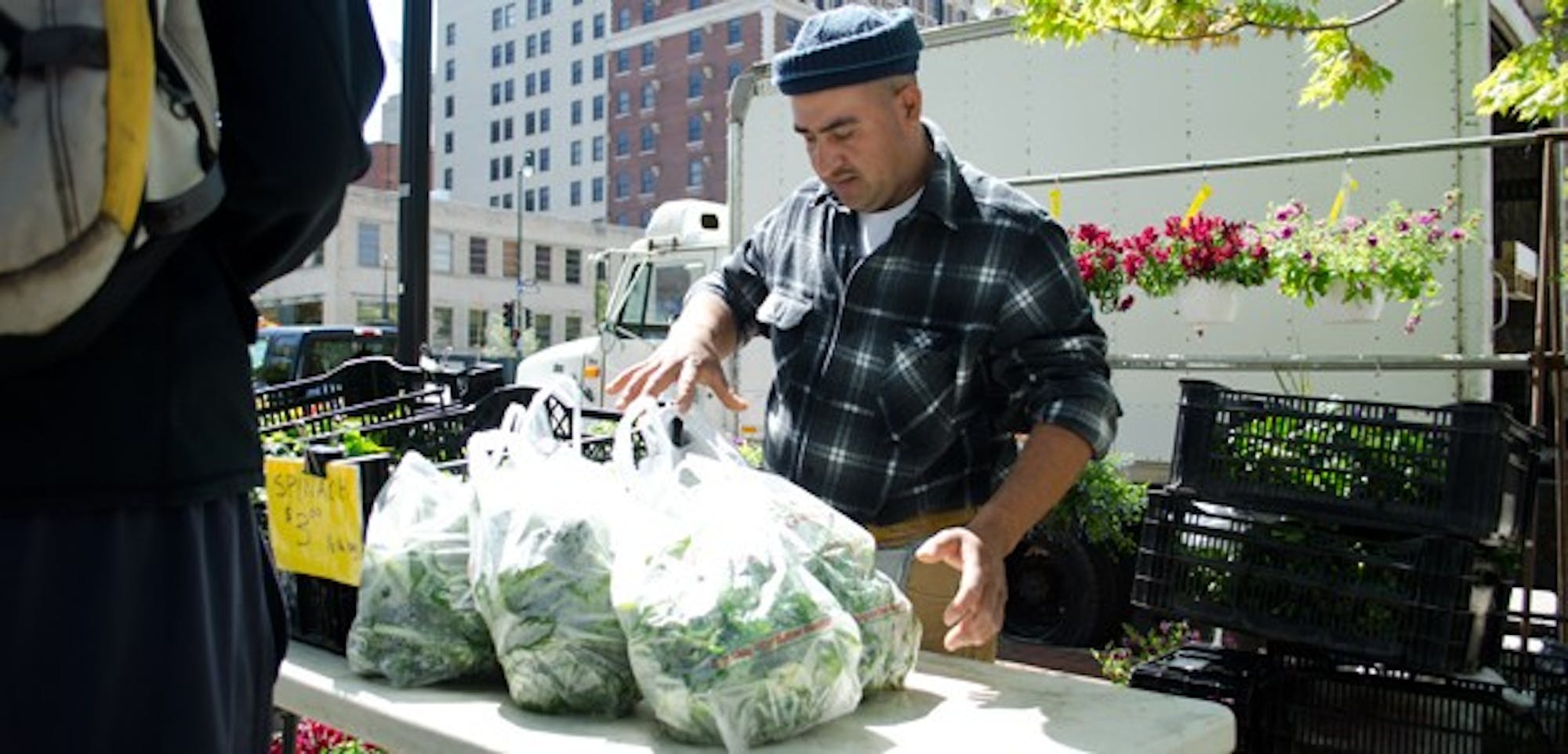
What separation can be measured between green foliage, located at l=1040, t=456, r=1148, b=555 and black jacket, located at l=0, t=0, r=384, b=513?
5.47 meters

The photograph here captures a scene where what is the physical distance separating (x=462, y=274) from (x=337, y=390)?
202ft

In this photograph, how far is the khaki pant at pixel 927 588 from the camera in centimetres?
235

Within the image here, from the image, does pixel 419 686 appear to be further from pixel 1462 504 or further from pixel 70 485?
pixel 1462 504

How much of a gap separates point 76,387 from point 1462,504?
2656 millimetres

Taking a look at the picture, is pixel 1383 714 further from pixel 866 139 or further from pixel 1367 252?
pixel 1367 252

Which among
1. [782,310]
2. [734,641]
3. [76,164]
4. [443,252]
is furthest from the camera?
[443,252]

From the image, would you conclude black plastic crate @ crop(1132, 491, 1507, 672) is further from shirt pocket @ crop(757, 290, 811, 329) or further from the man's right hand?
the man's right hand

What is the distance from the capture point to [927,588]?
241 centimetres

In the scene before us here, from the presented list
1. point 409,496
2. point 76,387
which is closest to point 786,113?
point 409,496

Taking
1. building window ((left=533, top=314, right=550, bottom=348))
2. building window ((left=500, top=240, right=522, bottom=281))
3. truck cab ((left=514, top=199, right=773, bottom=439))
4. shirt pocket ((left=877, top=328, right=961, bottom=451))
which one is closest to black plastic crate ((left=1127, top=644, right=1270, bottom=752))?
shirt pocket ((left=877, top=328, right=961, bottom=451))

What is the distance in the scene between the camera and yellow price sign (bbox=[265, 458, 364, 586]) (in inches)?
71.9

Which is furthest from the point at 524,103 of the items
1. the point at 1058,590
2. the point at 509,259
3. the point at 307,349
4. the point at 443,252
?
the point at 1058,590

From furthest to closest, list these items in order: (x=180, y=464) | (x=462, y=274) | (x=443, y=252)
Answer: (x=462, y=274)
(x=443, y=252)
(x=180, y=464)

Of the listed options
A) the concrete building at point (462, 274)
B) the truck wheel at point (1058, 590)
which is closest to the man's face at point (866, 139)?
the truck wheel at point (1058, 590)
